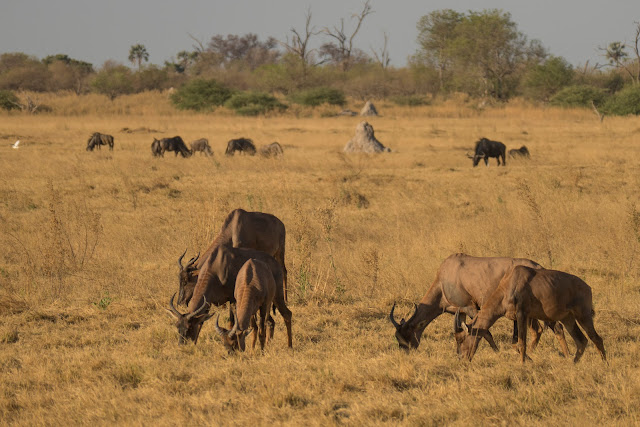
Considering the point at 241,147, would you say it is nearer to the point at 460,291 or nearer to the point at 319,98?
the point at 460,291

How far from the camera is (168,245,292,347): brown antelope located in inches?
259

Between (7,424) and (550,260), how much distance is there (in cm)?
722

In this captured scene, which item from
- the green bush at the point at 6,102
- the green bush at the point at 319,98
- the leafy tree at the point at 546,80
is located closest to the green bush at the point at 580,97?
the leafy tree at the point at 546,80

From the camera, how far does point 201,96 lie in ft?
150

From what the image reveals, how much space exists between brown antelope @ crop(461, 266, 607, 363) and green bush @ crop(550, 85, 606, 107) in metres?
39.2

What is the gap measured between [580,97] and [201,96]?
23.2 meters

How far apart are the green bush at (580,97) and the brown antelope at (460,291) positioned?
38762 mm

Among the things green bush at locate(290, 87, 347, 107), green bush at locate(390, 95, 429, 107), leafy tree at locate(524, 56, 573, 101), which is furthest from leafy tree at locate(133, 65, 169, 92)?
leafy tree at locate(524, 56, 573, 101)

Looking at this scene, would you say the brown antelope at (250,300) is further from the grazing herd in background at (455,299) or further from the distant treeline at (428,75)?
the distant treeline at (428,75)

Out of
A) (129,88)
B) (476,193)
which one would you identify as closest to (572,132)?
(476,193)

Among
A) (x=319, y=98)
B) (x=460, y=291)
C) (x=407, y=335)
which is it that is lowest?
(x=407, y=335)

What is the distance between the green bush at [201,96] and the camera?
4497cm

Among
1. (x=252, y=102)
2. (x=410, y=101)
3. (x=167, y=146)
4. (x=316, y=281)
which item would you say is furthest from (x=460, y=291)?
(x=410, y=101)

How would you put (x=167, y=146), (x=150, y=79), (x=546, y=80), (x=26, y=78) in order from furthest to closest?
(x=150, y=79) < (x=26, y=78) < (x=546, y=80) < (x=167, y=146)
